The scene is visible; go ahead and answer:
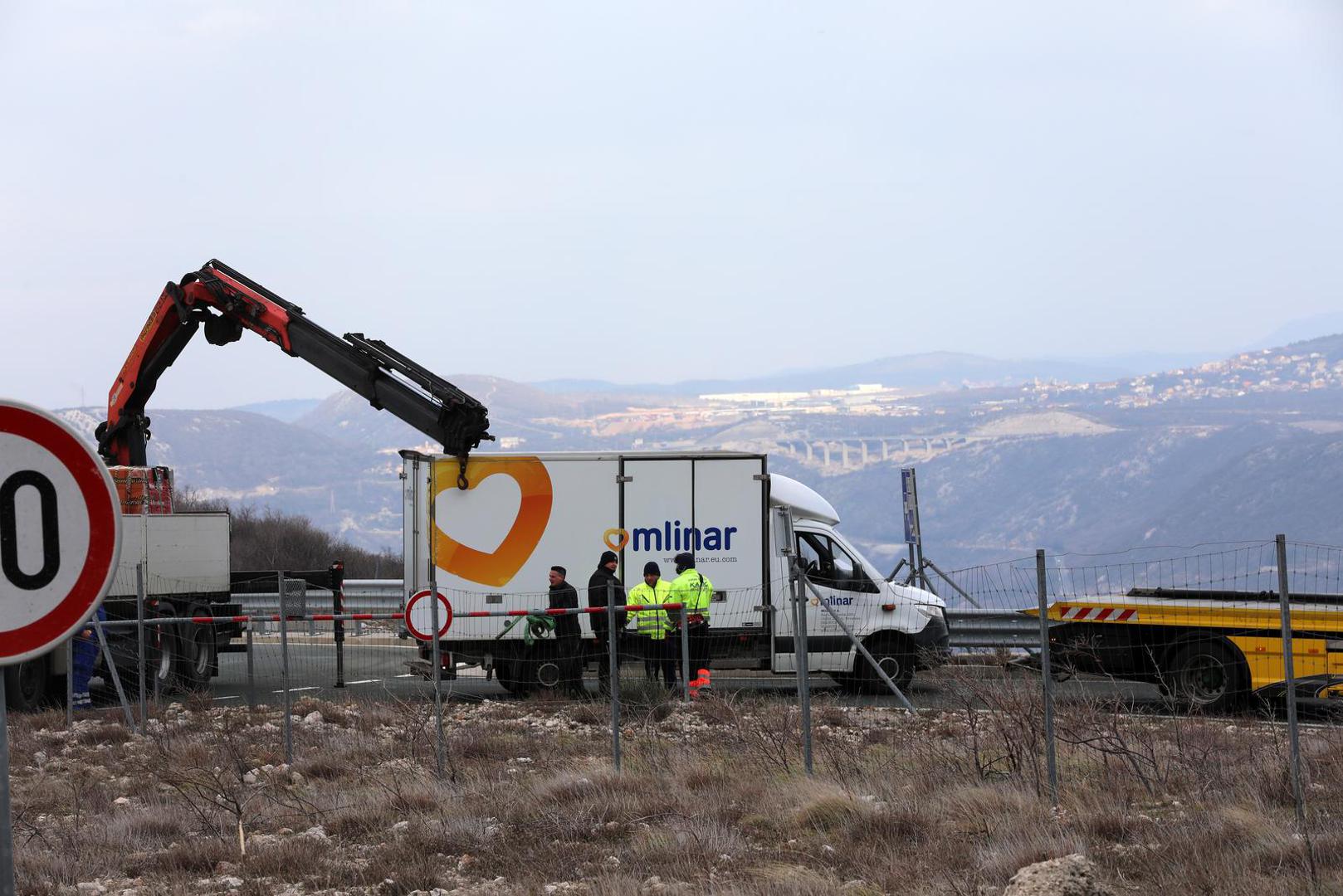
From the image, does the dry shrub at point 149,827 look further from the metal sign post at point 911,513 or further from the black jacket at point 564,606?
the metal sign post at point 911,513

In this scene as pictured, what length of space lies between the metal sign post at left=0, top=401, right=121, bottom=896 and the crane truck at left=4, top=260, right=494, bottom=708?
12486 mm

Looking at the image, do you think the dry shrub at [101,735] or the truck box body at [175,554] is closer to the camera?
the dry shrub at [101,735]

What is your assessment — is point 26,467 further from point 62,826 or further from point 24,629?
point 62,826

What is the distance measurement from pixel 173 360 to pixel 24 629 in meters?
17.6

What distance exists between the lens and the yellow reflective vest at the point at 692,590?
15.5m

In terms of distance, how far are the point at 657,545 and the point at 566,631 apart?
1.92 meters

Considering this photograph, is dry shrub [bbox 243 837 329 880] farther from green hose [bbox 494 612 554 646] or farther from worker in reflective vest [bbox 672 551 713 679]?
green hose [bbox 494 612 554 646]

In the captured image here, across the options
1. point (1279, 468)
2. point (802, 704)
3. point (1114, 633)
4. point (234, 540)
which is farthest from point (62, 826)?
point (1279, 468)

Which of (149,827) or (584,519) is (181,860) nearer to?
(149,827)

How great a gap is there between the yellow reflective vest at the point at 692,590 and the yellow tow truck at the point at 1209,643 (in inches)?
146

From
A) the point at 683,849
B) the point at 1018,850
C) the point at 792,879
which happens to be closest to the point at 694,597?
the point at 683,849

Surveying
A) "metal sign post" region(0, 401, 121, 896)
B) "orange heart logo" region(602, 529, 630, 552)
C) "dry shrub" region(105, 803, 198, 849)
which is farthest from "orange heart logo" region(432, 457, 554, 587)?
"metal sign post" region(0, 401, 121, 896)

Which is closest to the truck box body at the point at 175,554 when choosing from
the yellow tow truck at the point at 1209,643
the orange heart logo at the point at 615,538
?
the orange heart logo at the point at 615,538

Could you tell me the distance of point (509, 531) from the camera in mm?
17484
